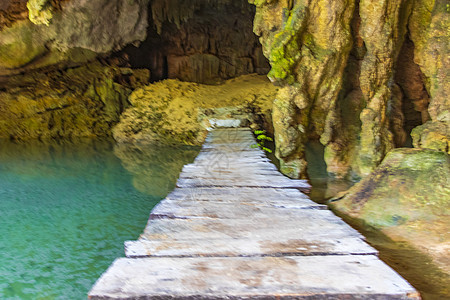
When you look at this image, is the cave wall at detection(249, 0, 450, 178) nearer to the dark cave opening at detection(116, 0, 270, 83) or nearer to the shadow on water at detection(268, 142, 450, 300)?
A: the shadow on water at detection(268, 142, 450, 300)

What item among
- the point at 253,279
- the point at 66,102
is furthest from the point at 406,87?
the point at 66,102

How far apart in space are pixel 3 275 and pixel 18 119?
301 inches

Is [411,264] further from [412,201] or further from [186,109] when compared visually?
[186,109]

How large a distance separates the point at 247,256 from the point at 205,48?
10812 mm

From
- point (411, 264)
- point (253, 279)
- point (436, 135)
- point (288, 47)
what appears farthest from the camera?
point (288, 47)

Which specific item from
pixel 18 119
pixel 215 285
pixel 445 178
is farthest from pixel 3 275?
pixel 18 119

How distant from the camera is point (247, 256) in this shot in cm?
146

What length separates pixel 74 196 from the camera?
502cm

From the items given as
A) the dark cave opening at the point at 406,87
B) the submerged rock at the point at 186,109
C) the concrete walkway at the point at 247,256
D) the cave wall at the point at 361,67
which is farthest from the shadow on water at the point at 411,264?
the submerged rock at the point at 186,109

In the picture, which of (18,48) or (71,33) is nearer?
(18,48)

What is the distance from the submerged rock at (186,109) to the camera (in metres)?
9.04

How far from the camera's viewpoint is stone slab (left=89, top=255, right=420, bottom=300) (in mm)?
1166

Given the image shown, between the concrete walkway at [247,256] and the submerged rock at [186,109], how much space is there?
21.2 ft

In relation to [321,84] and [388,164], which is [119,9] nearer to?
[321,84]
